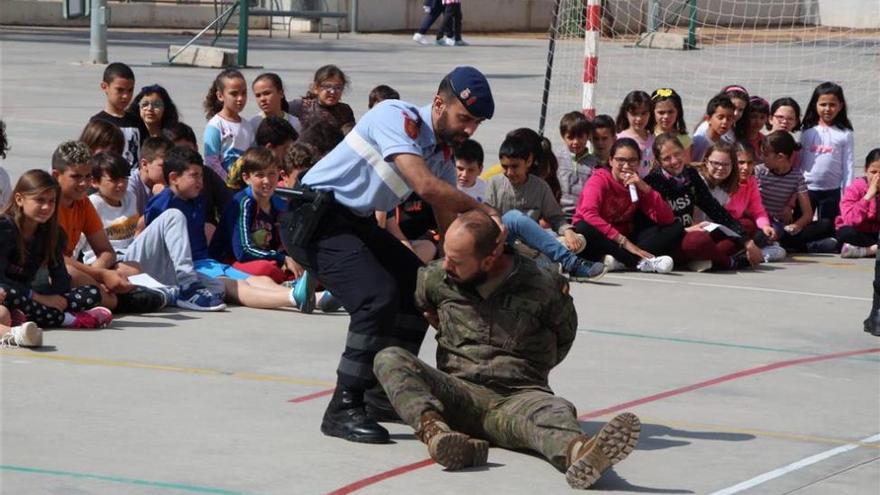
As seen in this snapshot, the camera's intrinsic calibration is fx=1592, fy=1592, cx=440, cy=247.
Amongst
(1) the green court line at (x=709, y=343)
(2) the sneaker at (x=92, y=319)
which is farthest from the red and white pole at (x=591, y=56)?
(2) the sneaker at (x=92, y=319)

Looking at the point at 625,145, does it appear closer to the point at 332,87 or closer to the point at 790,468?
the point at 332,87

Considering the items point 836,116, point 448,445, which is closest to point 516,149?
point 836,116

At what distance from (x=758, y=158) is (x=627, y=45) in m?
17.0

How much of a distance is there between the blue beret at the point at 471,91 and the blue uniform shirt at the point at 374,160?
0.72ft

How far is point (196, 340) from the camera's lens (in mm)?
8852

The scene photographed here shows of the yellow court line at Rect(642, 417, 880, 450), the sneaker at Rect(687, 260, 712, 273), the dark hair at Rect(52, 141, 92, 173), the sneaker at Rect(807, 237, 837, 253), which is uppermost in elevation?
the dark hair at Rect(52, 141, 92, 173)

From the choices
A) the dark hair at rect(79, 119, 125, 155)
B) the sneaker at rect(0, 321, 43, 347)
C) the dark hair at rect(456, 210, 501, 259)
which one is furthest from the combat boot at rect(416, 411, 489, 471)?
the dark hair at rect(79, 119, 125, 155)

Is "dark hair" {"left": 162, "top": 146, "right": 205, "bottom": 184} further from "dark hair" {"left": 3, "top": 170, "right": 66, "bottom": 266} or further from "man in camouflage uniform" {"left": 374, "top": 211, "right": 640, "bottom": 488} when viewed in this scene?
"man in camouflage uniform" {"left": 374, "top": 211, "right": 640, "bottom": 488}

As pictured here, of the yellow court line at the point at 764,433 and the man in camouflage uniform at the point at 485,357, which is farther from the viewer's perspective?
the yellow court line at the point at 764,433

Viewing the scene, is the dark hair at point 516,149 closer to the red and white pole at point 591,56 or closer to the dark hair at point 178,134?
the dark hair at point 178,134

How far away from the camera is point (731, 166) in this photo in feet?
40.9

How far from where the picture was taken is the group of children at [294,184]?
934 cm

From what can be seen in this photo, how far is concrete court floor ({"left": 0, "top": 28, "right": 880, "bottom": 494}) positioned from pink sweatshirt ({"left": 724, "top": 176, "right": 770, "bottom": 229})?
60cm

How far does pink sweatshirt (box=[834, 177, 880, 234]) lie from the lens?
13109mm
